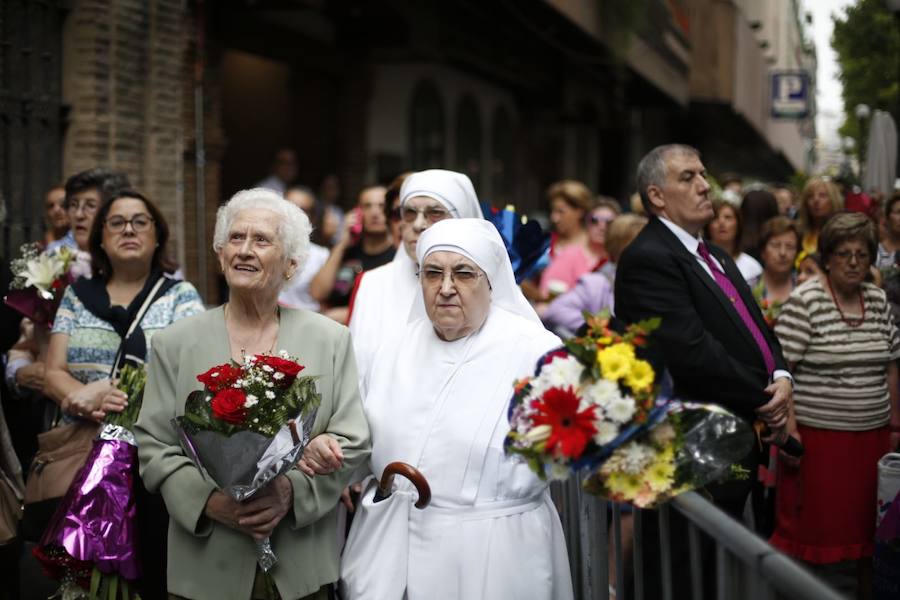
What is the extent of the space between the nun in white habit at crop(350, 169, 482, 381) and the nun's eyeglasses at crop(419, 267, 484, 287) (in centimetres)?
88

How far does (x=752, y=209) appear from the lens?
8.30 meters

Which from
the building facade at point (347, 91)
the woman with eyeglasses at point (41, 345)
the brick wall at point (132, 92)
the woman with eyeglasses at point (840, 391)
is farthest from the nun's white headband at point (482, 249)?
the brick wall at point (132, 92)

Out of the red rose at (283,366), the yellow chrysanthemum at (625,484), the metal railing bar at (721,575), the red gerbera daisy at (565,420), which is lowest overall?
the metal railing bar at (721,575)

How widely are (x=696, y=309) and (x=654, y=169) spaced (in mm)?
632

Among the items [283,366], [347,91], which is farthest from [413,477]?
[347,91]

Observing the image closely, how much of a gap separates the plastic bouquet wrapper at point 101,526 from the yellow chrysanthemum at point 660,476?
80.1 inches

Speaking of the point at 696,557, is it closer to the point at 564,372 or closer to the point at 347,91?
the point at 564,372

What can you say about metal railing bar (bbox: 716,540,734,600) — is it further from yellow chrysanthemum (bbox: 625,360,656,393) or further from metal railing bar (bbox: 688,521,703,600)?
yellow chrysanthemum (bbox: 625,360,656,393)

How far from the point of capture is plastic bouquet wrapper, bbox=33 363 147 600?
3898 mm

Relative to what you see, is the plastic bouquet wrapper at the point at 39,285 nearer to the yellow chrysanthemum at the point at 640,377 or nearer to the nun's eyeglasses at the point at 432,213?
the nun's eyeglasses at the point at 432,213

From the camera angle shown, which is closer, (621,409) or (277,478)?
(621,409)

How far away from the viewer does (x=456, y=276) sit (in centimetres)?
364

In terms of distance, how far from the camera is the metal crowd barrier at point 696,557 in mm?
2340

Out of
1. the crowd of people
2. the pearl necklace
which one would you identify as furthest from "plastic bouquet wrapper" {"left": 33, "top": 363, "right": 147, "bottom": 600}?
the pearl necklace
